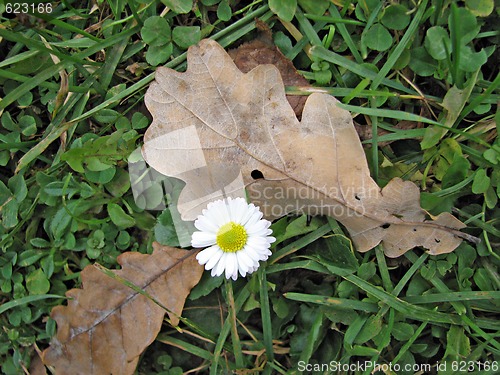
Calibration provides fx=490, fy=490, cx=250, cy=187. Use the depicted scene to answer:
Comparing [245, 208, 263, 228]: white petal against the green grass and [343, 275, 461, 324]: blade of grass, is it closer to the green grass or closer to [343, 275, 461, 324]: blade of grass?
the green grass

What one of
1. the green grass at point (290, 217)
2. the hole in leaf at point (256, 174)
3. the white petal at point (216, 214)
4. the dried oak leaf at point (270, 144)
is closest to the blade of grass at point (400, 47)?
the green grass at point (290, 217)

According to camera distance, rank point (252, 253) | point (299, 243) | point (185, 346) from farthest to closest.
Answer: point (185, 346), point (299, 243), point (252, 253)

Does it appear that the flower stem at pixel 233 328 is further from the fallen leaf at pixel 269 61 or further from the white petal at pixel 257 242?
the fallen leaf at pixel 269 61

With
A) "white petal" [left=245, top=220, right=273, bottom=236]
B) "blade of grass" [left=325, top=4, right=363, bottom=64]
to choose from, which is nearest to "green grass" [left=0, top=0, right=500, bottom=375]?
"blade of grass" [left=325, top=4, right=363, bottom=64]

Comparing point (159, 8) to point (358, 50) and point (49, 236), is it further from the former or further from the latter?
point (49, 236)

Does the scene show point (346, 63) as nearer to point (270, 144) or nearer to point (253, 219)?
point (270, 144)

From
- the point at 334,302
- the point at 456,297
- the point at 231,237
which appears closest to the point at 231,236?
the point at 231,237

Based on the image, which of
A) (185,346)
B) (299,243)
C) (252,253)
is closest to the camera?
(252,253)
